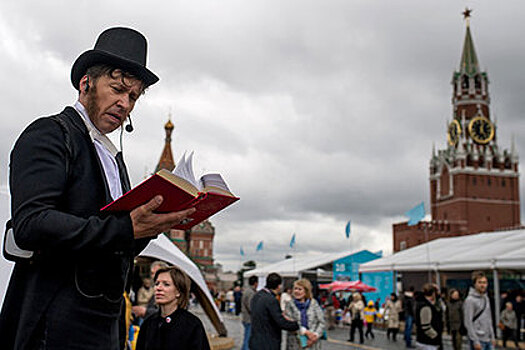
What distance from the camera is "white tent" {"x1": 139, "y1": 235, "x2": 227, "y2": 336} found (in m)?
10.2

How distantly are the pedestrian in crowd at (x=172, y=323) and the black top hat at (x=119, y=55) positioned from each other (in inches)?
109

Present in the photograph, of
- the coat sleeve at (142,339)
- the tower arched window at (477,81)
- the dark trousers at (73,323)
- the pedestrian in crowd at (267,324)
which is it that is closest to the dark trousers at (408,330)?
the pedestrian in crowd at (267,324)

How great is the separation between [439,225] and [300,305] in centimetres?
6964

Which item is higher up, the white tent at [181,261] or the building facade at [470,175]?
the building facade at [470,175]

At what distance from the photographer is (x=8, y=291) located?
1.45 metres

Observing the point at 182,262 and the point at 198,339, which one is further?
the point at 182,262

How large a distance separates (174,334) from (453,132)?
269ft

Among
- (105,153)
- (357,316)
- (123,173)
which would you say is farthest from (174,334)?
(357,316)

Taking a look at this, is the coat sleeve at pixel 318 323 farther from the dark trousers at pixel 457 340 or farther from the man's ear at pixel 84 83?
the man's ear at pixel 84 83

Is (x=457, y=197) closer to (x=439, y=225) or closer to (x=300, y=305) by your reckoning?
(x=439, y=225)

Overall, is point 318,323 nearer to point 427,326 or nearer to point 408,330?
point 427,326

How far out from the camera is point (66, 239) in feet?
4.31

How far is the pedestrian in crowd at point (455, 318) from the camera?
40.0 ft

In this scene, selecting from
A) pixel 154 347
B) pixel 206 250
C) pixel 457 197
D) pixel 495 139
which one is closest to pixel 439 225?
pixel 457 197
